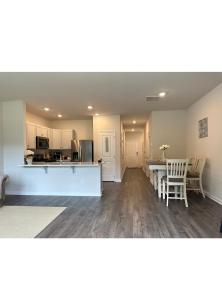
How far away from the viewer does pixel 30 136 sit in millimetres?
6273

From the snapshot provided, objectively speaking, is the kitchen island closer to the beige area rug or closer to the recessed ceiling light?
the beige area rug

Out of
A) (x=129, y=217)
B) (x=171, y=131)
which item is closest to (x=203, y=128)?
(x=171, y=131)

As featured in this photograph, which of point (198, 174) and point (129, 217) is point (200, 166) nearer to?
point (198, 174)

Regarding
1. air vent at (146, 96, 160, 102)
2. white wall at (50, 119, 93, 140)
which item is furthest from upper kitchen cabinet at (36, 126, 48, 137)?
air vent at (146, 96, 160, 102)

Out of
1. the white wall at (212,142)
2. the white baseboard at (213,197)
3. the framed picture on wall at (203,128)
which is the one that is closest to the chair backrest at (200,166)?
the white wall at (212,142)

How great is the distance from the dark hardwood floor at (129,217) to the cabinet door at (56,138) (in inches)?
125

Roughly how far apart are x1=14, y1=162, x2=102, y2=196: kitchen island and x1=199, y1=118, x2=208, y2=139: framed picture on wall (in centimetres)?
291

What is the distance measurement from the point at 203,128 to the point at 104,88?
290 cm

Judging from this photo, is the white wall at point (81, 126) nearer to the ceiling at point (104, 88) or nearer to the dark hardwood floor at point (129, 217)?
the ceiling at point (104, 88)

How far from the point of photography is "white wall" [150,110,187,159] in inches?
281

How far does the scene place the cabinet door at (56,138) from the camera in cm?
809
